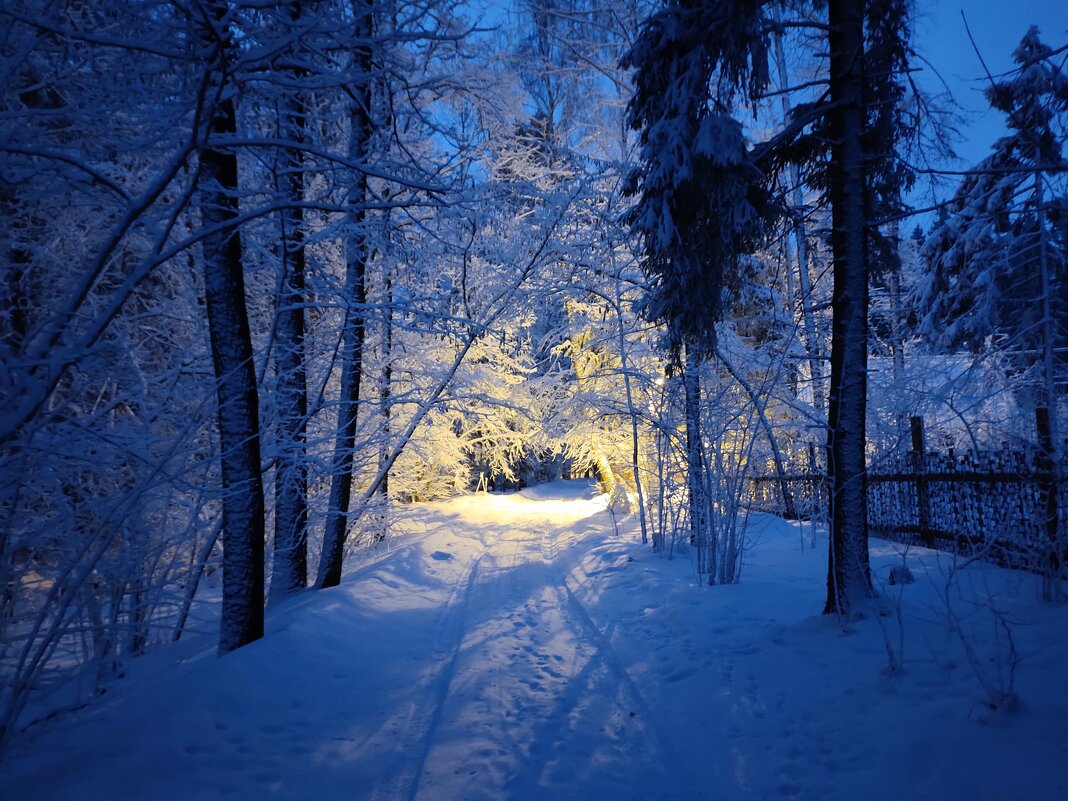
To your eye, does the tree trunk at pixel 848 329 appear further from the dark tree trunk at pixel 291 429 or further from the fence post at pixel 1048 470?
the dark tree trunk at pixel 291 429

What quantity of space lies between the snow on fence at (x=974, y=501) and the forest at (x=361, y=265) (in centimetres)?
6

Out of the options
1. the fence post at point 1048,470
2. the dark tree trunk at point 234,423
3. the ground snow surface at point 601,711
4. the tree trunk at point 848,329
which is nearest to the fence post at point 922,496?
the fence post at point 1048,470

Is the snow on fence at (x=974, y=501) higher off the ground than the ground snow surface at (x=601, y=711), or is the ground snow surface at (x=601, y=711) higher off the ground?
the snow on fence at (x=974, y=501)

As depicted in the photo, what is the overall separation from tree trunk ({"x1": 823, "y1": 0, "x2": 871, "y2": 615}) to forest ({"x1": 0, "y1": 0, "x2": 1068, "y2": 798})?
0.10ft

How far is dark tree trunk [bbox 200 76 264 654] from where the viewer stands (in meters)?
4.68

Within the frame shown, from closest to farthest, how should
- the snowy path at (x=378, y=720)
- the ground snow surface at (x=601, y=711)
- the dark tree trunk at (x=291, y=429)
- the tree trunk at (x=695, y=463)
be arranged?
the ground snow surface at (x=601, y=711) → the snowy path at (x=378, y=720) → the dark tree trunk at (x=291, y=429) → the tree trunk at (x=695, y=463)

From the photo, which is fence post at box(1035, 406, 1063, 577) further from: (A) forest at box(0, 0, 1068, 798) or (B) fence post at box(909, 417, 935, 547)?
(B) fence post at box(909, 417, 935, 547)

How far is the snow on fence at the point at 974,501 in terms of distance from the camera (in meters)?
5.18

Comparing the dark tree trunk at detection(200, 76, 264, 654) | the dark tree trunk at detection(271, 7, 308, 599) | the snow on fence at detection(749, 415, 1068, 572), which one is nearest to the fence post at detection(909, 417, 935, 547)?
the snow on fence at detection(749, 415, 1068, 572)

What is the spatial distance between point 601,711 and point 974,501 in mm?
6924

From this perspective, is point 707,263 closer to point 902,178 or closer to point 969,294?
point 902,178

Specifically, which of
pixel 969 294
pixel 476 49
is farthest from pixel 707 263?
pixel 969 294

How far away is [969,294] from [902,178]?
12.8 m

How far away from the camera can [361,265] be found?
766 centimetres
